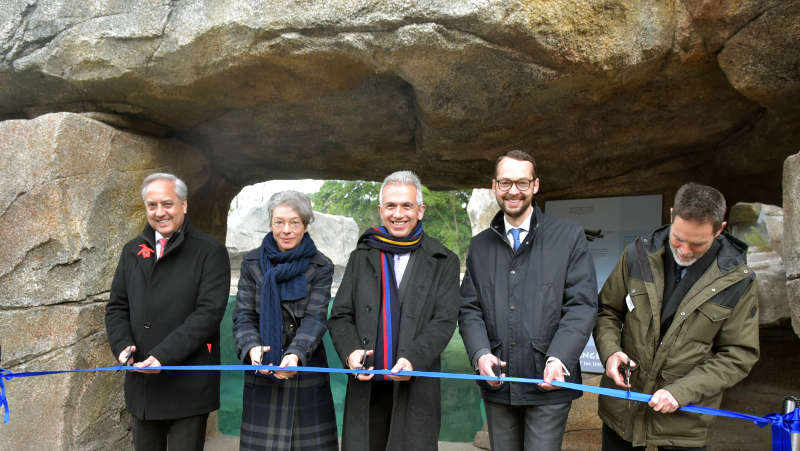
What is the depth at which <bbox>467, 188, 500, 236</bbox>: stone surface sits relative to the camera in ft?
47.3

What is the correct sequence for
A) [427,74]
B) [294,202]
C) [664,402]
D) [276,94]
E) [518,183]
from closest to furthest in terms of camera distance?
[664,402]
[518,183]
[294,202]
[427,74]
[276,94]

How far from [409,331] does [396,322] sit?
7 cm

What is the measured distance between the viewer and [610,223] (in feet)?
16.3

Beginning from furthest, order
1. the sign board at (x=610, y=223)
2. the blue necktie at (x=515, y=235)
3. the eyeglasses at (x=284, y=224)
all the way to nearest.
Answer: the sign board at (x=610, y=223), the eyeglasses at (x=284, y=224), the blue necktie at (x=515, y=235)

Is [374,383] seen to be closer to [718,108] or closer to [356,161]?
[356,161]

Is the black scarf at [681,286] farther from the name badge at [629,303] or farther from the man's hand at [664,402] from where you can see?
the man's hand at [664,402]

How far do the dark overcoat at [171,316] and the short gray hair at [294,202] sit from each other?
1.51 feet

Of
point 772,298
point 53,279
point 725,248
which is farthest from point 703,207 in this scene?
point 53,279

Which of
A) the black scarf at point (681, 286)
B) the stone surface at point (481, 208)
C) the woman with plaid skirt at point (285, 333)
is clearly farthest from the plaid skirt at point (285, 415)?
the stone surface at point (481, 208)

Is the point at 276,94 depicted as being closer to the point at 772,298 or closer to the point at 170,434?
the point at 170,434

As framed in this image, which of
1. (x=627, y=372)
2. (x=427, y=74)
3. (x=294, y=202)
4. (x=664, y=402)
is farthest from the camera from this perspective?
(x=427, y=74)

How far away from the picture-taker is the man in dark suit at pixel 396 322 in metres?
2.46

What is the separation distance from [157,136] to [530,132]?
8.47 feet

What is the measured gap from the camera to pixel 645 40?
2.94 m
